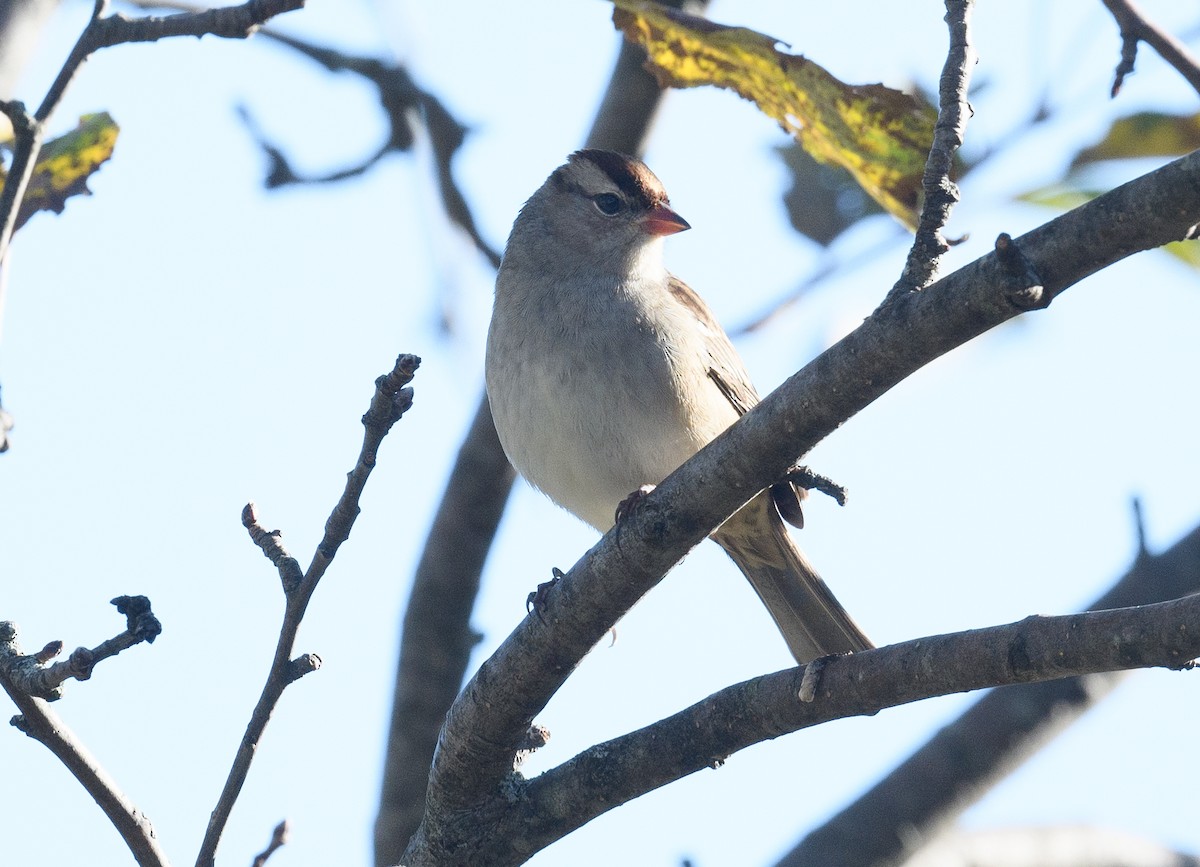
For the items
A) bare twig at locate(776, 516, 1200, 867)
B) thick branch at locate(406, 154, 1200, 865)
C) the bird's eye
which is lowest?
thick branch at locate(406, 154, 1200, 865)

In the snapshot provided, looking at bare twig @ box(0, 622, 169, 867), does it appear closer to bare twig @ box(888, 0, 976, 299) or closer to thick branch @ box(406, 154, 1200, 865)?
thick branch @ box(406, 154, 1200, 865)

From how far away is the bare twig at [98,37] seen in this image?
319 cm

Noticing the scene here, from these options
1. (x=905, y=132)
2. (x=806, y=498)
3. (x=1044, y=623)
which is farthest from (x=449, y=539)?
(x=1044, y=623)

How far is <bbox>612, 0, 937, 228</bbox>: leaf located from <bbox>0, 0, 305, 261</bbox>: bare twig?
3.77ft

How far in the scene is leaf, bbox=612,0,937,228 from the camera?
3.97 metres

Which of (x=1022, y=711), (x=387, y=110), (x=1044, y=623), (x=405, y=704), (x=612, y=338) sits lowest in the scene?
(x=1044, y=623)

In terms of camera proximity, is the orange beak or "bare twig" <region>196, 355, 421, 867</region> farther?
the orange beak

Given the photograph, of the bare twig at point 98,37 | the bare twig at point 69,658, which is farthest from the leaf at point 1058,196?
the bare twig at point 69,658

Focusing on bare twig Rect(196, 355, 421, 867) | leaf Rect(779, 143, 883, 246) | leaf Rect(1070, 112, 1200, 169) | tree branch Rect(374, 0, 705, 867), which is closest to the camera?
bare twig Rect(196, 355, 421, 867)

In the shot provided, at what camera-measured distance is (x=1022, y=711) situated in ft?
18.5

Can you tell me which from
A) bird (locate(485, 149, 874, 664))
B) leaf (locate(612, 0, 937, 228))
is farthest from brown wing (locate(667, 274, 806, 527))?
leaf (locate(612, 0, 937, 228))

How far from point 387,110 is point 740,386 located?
84.6 inches

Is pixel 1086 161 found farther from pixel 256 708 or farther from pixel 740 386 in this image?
pixel 256 708

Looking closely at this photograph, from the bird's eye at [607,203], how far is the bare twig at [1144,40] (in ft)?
10.0
